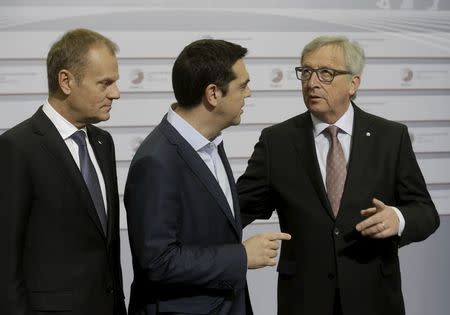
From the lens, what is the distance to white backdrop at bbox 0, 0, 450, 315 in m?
3.61

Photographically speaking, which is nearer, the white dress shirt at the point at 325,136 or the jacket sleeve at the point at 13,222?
the jacket sleeve at the point at 13,222

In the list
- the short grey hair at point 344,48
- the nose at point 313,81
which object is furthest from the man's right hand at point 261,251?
the short grey hair at point 344,48

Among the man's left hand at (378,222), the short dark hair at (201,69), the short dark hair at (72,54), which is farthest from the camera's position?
the man's left hand at (378,222)

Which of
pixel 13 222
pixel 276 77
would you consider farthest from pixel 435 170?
pixel 13 222

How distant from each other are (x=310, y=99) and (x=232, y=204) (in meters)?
0.64

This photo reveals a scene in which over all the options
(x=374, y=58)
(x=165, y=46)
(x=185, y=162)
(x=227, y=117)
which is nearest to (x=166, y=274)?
(x=185, y=162)

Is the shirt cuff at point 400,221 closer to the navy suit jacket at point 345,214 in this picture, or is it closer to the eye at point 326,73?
the navy suit jacket at point 345,214

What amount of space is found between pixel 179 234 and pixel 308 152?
Answer: 0.76 m

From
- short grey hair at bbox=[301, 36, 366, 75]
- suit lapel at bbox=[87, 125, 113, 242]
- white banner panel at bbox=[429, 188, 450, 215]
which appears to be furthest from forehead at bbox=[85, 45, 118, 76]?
white banner panel at bbox=[429, 188, 450, 215]

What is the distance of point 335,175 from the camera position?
2723mm

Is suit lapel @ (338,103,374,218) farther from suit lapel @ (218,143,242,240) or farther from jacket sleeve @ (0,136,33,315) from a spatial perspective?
jacket sleeve @ (0,136,33,315)

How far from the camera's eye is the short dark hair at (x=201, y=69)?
220cm

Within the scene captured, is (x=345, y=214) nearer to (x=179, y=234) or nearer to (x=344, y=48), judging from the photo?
(x=344, y=48)

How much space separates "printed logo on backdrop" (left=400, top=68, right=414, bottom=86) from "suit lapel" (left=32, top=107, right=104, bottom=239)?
2211 millimetres
